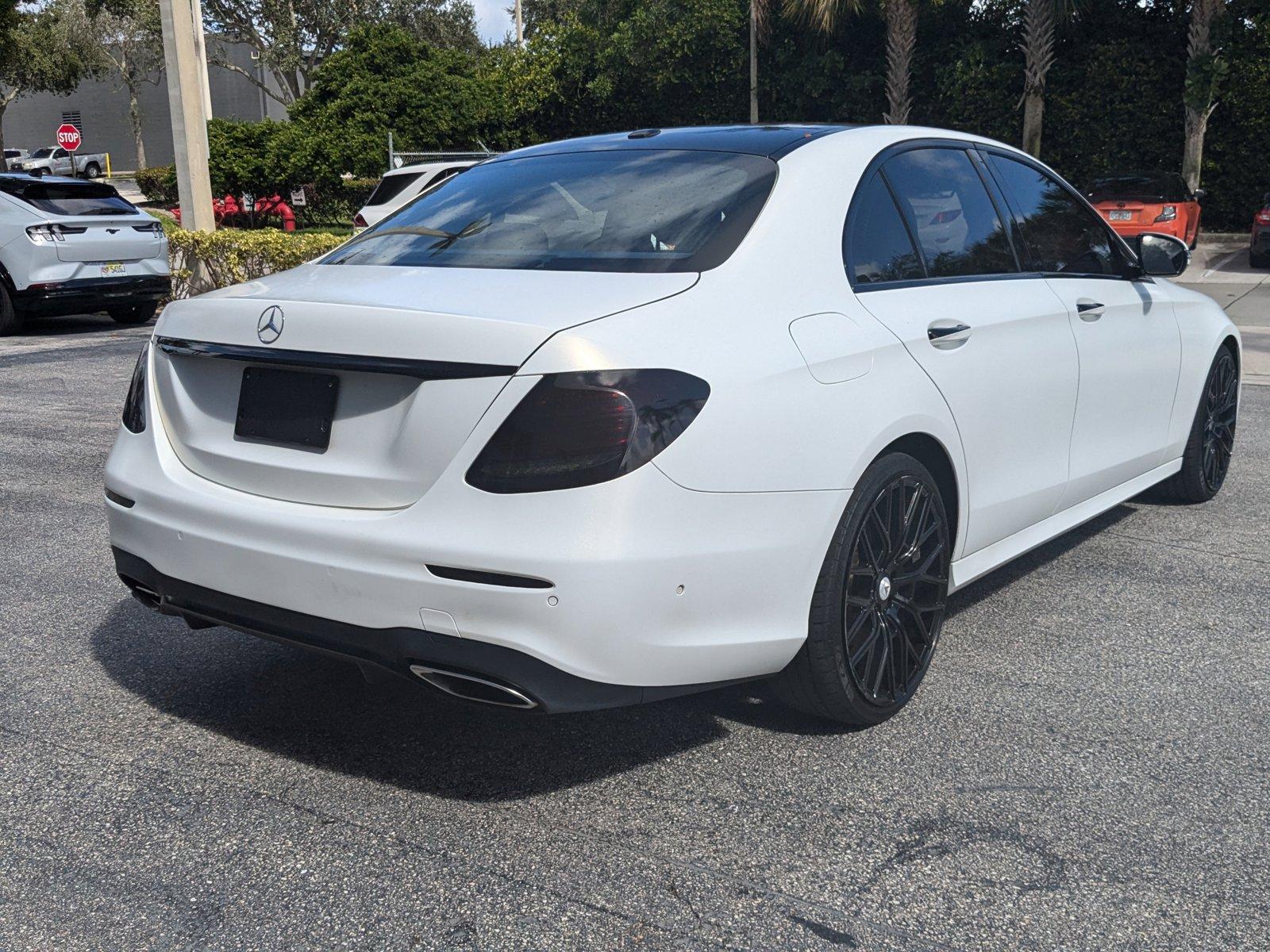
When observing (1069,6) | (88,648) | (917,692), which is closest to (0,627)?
(88,648)

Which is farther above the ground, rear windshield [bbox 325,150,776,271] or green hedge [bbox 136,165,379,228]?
rear windshield [bbox 325,150,776,271]

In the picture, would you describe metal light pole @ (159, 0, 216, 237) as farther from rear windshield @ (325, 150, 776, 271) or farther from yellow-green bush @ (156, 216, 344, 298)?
rear windshield @ (325, 150, 776, 271)

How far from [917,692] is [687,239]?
1.53 m

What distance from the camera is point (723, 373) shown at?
2764mm

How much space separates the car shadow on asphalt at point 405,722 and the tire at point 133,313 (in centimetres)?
1092

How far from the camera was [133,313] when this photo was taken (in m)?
14.5

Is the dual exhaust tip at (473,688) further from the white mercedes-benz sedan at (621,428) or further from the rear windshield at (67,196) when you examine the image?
the rear windshield at (67,196)

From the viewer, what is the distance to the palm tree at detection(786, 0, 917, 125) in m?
25.5

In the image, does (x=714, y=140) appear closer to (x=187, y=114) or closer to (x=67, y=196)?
(x=67, y=196)

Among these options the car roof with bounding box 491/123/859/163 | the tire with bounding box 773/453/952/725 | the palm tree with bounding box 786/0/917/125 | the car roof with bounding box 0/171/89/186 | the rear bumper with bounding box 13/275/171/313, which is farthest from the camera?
the palm tree with bounding box 786/0/917/125

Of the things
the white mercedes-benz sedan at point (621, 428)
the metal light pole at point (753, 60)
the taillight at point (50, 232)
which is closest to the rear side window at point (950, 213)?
the white mercedes-benz sedan at point (621, 428)

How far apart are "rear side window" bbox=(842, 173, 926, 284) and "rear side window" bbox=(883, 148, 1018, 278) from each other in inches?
3.0

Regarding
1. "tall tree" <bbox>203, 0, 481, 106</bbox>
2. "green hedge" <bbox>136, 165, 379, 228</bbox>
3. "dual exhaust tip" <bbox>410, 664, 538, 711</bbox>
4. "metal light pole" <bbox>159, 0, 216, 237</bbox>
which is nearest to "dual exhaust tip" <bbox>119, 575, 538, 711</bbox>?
"dual exhaust tip" <bbox>410, 664, 538, 711</bbox>

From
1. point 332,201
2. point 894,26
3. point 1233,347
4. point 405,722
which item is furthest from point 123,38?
point 405,722
